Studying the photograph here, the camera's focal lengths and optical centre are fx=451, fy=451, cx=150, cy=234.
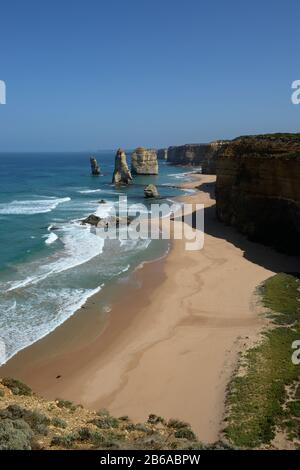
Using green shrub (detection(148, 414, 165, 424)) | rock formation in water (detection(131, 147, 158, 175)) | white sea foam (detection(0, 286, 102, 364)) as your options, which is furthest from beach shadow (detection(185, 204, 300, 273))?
rock formation in water (detection(131, 147, 158, 175))

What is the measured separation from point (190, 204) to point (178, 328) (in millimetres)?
36226

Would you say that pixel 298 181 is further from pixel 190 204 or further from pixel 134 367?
pixel 190 204

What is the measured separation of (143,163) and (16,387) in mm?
88186

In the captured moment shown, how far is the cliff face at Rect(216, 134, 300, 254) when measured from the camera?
3070cm

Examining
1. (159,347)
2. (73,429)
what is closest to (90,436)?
(73,429)

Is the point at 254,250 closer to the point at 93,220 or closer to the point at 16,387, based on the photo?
the point at 93,220

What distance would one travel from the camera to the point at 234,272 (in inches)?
1117

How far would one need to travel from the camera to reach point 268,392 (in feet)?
48.1

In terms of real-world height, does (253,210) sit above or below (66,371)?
above

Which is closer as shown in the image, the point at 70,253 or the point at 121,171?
the point at 70,253

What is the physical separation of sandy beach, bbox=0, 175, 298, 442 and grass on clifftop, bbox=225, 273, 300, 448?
0.56m

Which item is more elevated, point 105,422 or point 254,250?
point 254,250

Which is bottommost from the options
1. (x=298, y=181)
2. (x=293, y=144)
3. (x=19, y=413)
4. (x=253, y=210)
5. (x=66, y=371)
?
(x=66, y=371)

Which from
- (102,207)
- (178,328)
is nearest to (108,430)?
(178,328)
